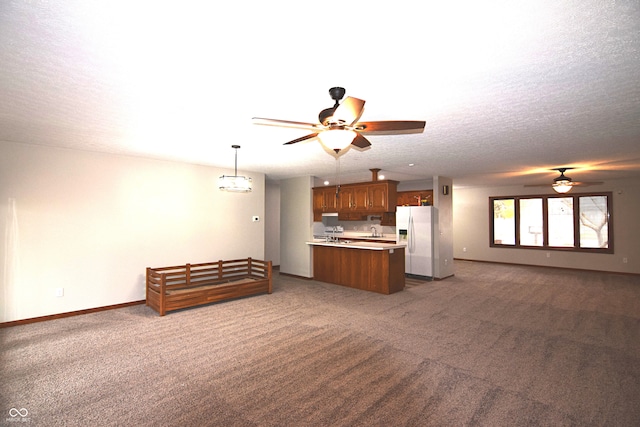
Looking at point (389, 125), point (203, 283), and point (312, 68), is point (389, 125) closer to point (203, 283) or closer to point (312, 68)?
point (312, 68)

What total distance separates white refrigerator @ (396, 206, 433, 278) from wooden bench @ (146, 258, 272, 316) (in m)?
3.65

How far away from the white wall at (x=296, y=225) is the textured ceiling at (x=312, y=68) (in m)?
3.81

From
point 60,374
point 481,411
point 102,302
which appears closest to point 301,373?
point 481,411

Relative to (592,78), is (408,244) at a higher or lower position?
lower

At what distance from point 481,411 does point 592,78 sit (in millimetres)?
2603

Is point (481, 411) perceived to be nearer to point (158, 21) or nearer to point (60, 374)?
point (158, 21)

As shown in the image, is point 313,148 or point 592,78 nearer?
point 592,78

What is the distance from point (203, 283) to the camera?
5.85m

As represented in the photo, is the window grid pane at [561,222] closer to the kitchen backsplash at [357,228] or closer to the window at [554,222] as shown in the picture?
the window at [554,222]

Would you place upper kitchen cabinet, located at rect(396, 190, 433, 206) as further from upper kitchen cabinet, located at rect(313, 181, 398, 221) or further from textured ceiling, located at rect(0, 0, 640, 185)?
textured ceiling, located at rect(0, 0, 640, 185)

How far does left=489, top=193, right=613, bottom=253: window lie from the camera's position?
28.0 ft

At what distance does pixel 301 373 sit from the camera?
293cm

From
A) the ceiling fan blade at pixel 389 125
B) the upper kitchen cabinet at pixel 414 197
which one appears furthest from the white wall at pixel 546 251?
the ceiling fan blade at pixel 389 125

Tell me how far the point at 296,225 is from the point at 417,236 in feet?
9.88
